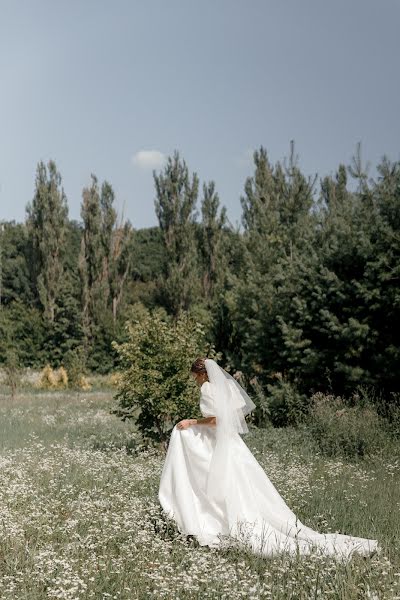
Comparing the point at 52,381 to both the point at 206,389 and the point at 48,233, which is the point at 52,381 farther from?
the point at 206,389

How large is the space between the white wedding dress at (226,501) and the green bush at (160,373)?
4.12 meters

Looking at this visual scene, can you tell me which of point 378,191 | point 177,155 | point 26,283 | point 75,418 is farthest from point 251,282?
point 26,283

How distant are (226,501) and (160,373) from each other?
15.8ft

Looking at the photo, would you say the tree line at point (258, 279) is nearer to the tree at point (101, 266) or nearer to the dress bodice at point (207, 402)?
the tree at point (101, 266)

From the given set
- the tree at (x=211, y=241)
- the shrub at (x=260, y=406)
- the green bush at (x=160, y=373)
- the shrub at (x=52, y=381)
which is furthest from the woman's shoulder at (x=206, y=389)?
the tree at (x=211, y=241)

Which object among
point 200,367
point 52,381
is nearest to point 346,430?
point 200,367

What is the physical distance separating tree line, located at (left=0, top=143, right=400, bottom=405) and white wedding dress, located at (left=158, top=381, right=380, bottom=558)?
14.5 feet

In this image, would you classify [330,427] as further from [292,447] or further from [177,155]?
[177,155]

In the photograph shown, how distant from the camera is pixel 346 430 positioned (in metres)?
11.2

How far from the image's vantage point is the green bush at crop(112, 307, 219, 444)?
10.9m

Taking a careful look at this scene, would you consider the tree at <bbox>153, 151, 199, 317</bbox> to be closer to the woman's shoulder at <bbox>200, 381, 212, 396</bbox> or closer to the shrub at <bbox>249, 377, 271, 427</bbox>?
the shrub at <bbox>249, 377, 271, 427</bbox>

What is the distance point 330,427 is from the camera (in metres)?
11.6

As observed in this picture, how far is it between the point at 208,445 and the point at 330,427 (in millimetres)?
5505

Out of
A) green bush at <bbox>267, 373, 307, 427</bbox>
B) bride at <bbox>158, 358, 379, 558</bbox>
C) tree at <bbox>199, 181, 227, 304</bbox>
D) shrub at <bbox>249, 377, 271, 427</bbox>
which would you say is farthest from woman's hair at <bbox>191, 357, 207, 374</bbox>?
tree at <bbox>199, 181, 227, 304</bbox>
